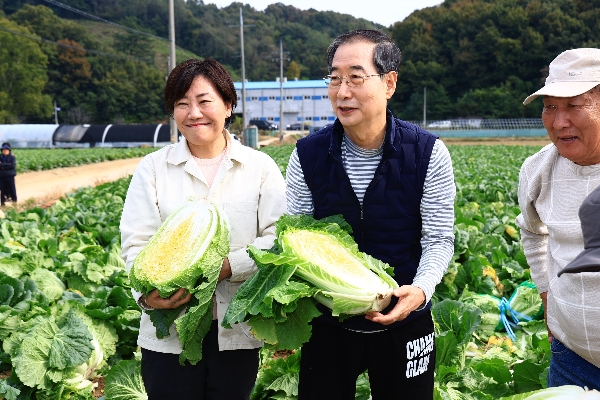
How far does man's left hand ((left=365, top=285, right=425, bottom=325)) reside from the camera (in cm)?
226

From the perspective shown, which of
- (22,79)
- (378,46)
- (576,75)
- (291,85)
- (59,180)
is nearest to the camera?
(576,75)

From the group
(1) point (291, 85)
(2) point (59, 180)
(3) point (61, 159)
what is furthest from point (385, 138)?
(1) point (291, 85)

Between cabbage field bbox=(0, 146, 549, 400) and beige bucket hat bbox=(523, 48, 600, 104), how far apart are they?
187 cm

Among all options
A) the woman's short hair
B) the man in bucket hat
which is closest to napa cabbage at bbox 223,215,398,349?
the woman's short hair

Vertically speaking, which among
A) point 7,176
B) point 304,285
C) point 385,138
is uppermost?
point 385,138

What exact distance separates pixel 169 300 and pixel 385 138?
3.81ft

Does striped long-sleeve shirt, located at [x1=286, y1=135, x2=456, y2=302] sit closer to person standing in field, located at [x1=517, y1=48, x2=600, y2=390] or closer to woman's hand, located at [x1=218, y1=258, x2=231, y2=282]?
person standing in field, located at [x1=517, y1=48, x2=600, y2=390]

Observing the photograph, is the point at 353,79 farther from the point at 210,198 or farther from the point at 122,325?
the point at 122,325

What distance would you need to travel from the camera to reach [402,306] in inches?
89.9

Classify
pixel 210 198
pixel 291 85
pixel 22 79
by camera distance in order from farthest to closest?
pixel 291 85 < pixel 22 79 < pixel 210 198

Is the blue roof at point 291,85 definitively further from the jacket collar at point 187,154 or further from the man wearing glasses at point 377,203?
the man wearing glasses at point 377,203

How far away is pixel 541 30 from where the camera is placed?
235 ft

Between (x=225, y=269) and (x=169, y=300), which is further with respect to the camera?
(x=225, y=269)

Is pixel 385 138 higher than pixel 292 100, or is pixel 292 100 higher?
pixel 292 100
